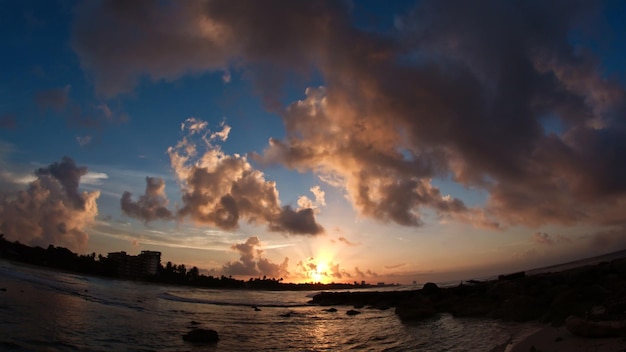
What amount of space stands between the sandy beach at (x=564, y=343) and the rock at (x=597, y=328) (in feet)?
0.78

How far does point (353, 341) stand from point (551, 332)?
11003 millimetres

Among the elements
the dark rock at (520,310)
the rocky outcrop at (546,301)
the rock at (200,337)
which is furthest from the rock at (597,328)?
the rock at (200,337)

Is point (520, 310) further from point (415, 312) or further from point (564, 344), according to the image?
point (564, 344)

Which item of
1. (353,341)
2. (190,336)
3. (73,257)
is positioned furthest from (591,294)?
(73,257)

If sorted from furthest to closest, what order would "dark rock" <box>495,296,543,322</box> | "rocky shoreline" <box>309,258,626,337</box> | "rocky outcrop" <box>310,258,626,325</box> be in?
"dark rock" <box>495,296,543,322</box>
"rocky outcrop" <box>310,258,626,325</box>
"rocky shoreline" <box>309,258,626,337</box>

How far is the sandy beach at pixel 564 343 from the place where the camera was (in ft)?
36.6

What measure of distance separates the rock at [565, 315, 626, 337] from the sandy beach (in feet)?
0.78

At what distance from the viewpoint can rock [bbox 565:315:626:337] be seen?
12.1m

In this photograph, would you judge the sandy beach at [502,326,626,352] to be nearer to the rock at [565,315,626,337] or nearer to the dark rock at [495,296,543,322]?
the rock at [565,315,626,337]

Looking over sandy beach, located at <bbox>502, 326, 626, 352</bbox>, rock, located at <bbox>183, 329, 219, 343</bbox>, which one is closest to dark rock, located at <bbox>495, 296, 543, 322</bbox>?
sandy beach, located at <bbox>502, 326, 626, 352</bbox>

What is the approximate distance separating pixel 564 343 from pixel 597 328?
49.4 inches

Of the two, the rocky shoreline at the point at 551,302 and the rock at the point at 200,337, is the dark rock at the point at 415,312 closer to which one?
the rocky shoreline at the point at 551,302

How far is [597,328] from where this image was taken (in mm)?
12648

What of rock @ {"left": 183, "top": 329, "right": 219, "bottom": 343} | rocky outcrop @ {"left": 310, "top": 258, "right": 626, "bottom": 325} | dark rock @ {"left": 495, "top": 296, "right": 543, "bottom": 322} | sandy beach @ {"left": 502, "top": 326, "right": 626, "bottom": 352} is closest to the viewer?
sandy beach @ {"left": 502, "top": 326, "right": 626, "bottom": 352}
